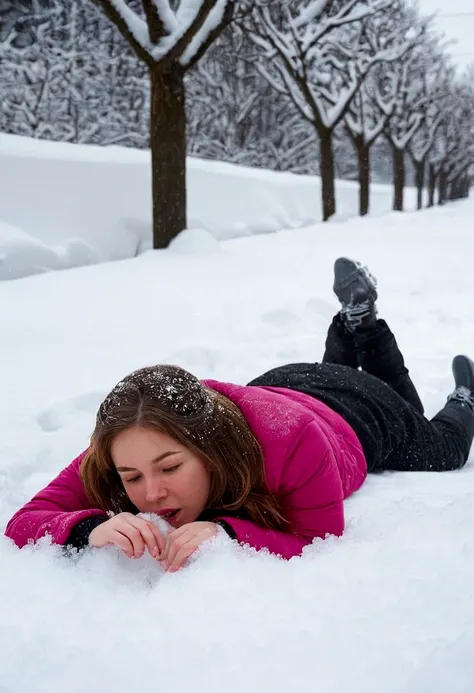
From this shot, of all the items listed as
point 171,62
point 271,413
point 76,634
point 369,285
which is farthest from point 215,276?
point 76,634

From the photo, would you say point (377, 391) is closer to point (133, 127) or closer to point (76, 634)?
point (76, 634)

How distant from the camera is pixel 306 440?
1.59 m

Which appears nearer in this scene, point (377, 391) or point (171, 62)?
point (377, 391)

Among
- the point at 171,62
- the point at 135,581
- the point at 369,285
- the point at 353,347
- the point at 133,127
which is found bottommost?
the point at 135,581

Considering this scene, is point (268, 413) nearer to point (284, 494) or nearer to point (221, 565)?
point (284, 494)

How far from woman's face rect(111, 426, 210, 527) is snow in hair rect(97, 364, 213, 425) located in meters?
0.06

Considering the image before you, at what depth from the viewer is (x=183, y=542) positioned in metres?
1.33

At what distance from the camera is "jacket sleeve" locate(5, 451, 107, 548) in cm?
148

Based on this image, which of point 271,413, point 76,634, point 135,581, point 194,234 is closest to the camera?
point 76,634

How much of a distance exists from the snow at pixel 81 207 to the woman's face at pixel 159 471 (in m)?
5.67

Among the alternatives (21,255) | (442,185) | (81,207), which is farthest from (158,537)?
(442,185)

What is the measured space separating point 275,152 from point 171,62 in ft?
69.4

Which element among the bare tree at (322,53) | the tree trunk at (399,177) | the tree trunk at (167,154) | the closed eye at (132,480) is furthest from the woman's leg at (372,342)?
the tree trunk at (399,177)

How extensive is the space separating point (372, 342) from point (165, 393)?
1.56 meters
